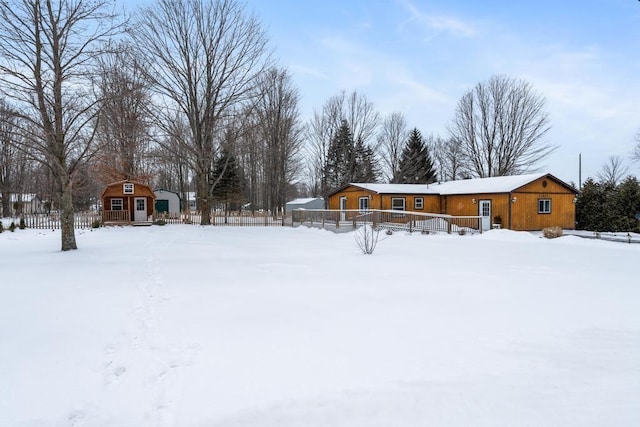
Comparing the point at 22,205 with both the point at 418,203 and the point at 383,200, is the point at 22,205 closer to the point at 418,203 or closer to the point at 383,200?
the point at 383,200

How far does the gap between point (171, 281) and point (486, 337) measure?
5869mm

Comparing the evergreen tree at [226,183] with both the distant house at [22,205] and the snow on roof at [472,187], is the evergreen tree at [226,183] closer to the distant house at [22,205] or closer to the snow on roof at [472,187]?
the distant house at [22,205]

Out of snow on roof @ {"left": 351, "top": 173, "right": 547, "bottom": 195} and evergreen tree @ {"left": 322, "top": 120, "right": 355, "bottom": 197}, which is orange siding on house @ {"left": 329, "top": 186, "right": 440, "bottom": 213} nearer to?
snow on roof @ {"left": 351, "top": 173, "right": 547, "bottom": 195}

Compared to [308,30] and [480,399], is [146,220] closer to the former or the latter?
[308,30]

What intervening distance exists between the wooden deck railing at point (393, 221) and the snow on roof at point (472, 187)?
268cm

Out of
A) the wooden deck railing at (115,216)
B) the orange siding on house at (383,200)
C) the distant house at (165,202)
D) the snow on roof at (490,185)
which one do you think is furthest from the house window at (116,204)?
the snow on roof at (490,185)

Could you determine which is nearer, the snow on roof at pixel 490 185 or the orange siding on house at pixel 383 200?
the snow on roof at pixel 490 185

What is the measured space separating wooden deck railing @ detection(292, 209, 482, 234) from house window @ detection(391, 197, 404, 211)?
2053 mm

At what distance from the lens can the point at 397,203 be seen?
24.8 m

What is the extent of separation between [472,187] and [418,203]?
3.46 m

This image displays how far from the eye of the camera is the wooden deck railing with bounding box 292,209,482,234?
63.5ft

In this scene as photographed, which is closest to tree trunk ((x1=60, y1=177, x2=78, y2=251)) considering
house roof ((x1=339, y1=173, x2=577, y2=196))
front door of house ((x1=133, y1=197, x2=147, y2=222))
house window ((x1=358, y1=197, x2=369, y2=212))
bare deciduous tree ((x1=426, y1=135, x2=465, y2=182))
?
front door of house ((x1=133, y1=197, x2=147, y2=222))

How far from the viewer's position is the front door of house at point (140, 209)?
87.0 feet

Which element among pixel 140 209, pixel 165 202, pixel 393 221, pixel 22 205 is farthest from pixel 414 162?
pixel 22 205
